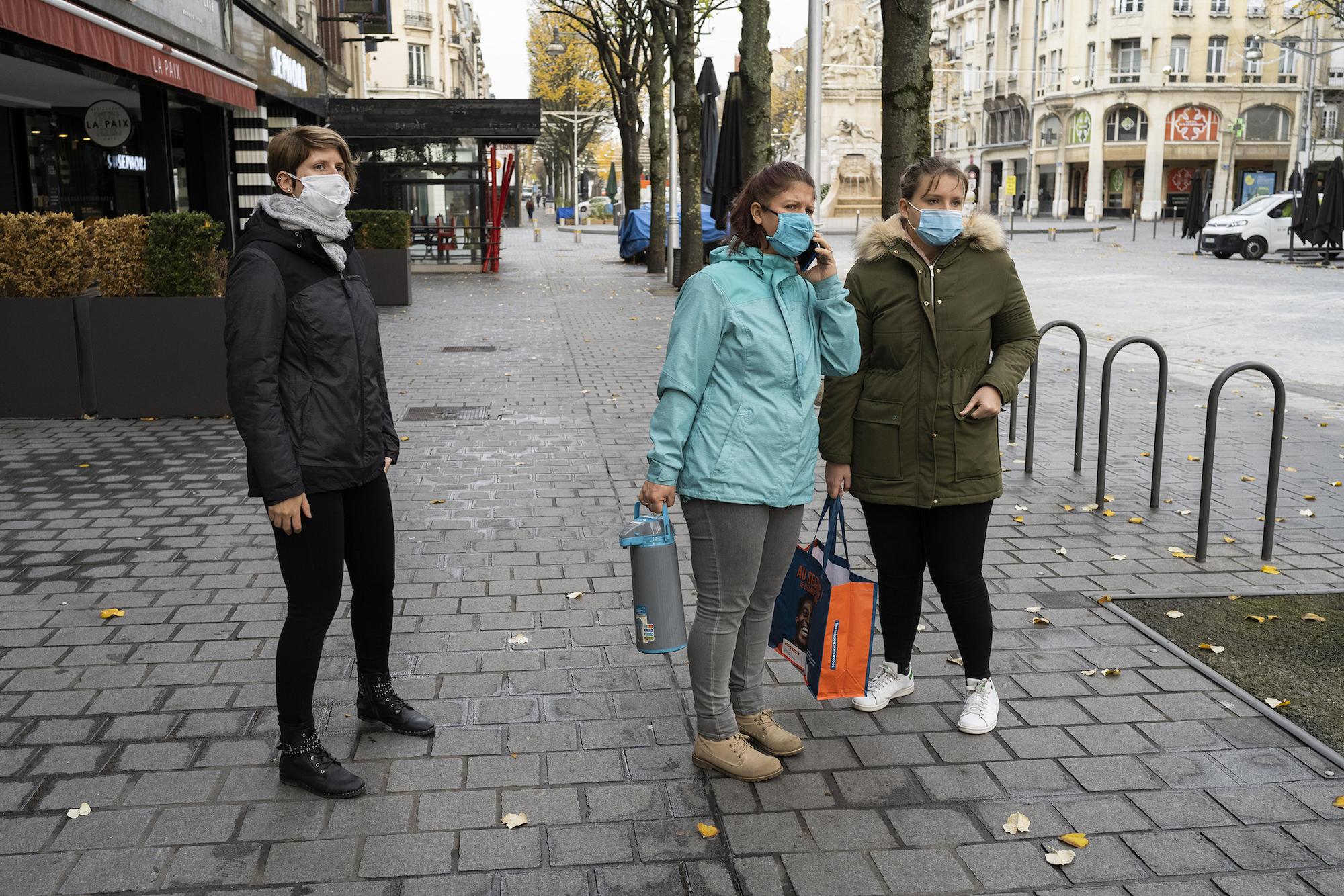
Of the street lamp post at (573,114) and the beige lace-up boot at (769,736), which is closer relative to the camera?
the beige lace-up boot at (769,736)

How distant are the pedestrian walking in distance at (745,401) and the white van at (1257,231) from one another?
3065cm

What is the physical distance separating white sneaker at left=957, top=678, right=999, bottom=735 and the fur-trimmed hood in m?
1.50

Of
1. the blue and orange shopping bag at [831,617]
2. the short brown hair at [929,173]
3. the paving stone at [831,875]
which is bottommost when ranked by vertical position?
the paving stone at [831,875]

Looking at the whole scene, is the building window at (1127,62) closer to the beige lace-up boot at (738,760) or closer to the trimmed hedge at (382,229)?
the trimmed hedge at (382,229)

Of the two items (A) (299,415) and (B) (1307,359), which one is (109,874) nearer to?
(A) (299,415)

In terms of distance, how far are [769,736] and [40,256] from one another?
8.08 meters

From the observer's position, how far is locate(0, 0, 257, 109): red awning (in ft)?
27.6

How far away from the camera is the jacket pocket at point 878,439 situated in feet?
12.9

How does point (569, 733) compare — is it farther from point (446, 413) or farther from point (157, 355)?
point (157, 355)

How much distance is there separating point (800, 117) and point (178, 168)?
64494 millimetres

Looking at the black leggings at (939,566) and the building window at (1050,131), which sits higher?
the building window at (1050,131)

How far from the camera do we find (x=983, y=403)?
387 cm

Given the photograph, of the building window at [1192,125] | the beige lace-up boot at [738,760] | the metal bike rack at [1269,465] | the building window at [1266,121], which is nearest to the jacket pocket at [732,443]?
the beige lace-up boot at [738,760]

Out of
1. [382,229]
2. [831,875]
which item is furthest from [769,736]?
[382,229]
